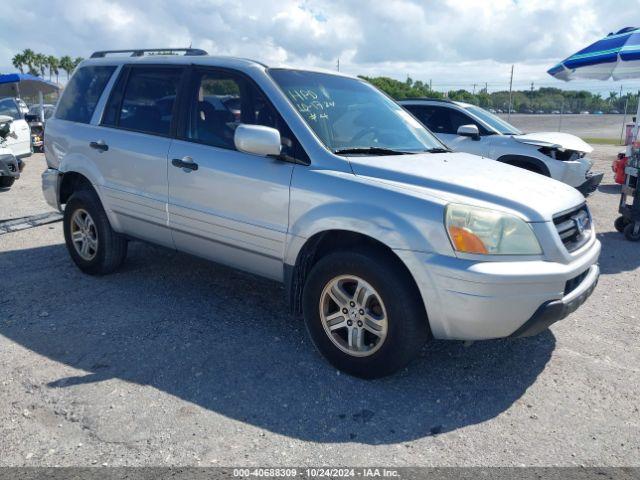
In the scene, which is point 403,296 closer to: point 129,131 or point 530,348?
point 530,348

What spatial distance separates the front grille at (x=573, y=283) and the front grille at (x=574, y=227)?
168mm

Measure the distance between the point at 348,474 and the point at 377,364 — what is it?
2.80 feet

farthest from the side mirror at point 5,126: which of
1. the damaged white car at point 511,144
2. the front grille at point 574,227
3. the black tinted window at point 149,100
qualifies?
the front grille at point 574,227

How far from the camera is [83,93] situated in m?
5.40

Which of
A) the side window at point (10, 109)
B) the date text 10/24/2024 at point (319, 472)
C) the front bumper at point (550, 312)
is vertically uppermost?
the side window at point (10, 109)

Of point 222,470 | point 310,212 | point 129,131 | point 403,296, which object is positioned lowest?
point 222,470

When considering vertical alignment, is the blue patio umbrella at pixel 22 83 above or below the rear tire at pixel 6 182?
above

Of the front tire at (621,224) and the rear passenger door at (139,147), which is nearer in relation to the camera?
the rear passenger door at (139,147)

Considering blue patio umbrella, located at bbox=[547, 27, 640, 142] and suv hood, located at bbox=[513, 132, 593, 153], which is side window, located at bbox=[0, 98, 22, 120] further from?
blue patio umbrella, located at bbox=[547, 27, 640, 142]

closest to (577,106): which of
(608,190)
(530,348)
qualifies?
(608,190)

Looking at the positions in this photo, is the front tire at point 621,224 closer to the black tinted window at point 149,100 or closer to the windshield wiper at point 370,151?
the windshield wiper at point 370,151

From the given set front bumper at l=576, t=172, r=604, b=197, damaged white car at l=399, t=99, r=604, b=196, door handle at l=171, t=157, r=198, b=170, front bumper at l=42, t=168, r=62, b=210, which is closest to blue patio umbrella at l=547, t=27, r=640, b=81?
damaged white car at l=399, t=99, r=604, b=196

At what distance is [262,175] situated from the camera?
3.88 metres

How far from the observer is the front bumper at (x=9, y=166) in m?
9.89
